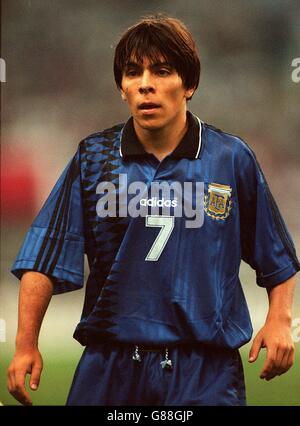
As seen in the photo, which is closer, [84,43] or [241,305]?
[241,305]

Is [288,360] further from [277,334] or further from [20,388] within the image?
[20,388]

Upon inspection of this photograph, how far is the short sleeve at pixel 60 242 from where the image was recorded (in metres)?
2.26

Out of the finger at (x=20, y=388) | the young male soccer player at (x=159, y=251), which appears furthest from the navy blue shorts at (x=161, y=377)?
the finger at (x=20, y=388)

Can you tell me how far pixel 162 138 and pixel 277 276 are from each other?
0.60 metres

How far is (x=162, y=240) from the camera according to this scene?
224 centimetres

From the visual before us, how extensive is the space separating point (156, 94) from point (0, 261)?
2.69 feet

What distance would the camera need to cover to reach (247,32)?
8.00ft

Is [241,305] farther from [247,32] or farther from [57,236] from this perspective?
[247,32]

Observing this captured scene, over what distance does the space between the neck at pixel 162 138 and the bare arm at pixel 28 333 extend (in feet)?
1.84

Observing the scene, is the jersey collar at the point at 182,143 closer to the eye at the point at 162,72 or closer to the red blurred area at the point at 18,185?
the eye at the point at 162,72

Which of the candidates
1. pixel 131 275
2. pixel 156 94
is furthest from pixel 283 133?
pixel 131 275

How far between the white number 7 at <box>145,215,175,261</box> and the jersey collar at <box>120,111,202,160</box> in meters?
0.21

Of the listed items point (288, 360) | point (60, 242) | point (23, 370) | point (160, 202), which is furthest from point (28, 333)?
point (288, 360)

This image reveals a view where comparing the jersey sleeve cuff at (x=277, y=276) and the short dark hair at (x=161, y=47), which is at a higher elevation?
the short dark hair at (x=161, y=47)
